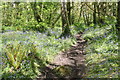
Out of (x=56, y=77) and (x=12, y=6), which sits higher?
(x=12, y=6)

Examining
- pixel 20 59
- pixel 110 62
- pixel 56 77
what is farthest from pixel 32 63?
pixel 110 62

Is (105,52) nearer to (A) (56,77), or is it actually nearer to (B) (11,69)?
(A) (56,77)

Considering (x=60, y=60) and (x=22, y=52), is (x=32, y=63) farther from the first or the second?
(x=60, y=60)

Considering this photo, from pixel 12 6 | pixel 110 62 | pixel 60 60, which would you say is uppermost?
pixel 12 6

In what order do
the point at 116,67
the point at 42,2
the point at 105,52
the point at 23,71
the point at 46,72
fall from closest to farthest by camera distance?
the point at 116,67
the point at 23,71
the point at 46,72
the point at 105,52
the point at 42,2

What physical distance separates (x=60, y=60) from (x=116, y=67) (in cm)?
350

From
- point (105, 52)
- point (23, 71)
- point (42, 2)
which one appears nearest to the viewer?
point (23, 71)

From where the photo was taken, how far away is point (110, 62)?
6.62 meters

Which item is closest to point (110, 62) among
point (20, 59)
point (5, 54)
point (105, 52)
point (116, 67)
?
point (116, 67)

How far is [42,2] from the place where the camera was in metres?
20.2

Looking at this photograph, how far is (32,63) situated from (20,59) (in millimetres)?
565

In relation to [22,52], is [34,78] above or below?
below

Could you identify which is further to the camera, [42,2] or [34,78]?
[42,2]

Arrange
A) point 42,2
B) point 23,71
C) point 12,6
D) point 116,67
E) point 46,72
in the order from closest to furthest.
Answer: point 116,67, point 23,71, point 46,72, point 42,2, point 12,6
